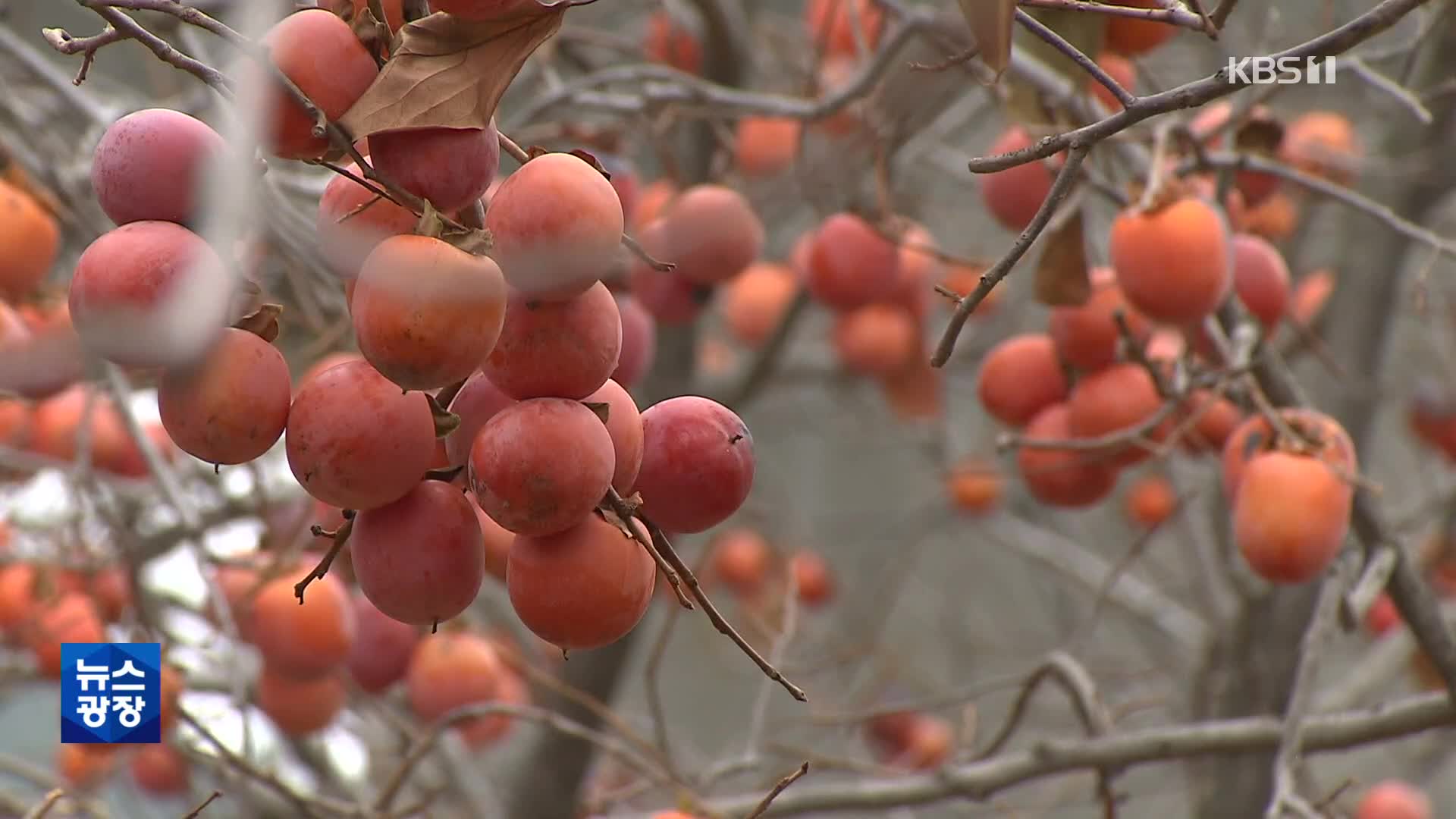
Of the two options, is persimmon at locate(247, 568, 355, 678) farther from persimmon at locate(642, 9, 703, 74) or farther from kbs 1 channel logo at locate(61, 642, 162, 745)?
persimmon at locate(642, 9, 703, 74)

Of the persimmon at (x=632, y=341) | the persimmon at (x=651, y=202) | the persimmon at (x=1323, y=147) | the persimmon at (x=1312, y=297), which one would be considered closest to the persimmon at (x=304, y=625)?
the persimmon at (x=632, y=341)

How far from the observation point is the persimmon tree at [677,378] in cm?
50

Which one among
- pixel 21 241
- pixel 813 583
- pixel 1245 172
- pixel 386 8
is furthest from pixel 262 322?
pixel 813 583

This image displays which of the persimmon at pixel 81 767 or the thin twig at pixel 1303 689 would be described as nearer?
the thin twig at pixel 1303 689

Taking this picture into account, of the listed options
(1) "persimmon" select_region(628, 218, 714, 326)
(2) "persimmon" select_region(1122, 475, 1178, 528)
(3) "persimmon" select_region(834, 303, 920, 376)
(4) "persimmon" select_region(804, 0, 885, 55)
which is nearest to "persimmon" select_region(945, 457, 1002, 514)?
(2) "persimmon" select_region(1122, 475, 1178, 528)

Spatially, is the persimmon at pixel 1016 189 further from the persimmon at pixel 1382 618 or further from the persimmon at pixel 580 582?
the persimmon at pixel 1382 618

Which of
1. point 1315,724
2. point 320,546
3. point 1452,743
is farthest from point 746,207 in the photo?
point 1452,743

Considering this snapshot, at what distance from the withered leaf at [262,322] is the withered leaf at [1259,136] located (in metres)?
0.75

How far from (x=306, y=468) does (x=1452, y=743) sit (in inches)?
68.7

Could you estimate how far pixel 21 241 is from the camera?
0.90m

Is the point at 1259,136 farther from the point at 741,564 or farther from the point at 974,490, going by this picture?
the point at 741,564

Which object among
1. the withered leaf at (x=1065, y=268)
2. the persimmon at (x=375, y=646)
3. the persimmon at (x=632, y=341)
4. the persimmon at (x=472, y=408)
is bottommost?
the persimmon at (x=375, y=646)

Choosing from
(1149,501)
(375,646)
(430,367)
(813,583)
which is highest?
(430,367)

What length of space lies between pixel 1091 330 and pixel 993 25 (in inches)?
23.1
